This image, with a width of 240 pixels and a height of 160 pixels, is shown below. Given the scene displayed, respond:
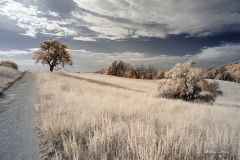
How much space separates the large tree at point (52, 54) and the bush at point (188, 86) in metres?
40.8

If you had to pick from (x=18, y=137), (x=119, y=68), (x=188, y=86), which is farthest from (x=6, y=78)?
(x=119, y=68)

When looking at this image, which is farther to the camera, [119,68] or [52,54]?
[119,68]

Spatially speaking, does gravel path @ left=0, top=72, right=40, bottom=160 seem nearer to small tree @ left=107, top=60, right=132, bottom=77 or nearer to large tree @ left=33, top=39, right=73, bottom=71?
large tree @ left=33, top=39, right=73, bottom=71

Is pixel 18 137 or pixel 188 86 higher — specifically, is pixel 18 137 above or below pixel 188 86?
below

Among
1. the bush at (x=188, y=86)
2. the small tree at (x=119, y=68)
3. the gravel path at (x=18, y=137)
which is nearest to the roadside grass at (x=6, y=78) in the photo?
the gravel path at (x=18, y=137)

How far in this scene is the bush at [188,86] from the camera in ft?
72.7

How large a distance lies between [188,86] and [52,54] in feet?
142

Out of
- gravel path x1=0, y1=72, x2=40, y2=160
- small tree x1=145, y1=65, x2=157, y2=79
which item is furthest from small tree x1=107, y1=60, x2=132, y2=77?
gravel path x1=0, y1=72, x2=40, y2=160

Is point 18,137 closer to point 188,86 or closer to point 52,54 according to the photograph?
Result: point 188,86

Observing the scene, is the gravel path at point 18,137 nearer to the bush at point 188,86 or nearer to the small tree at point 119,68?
the bush at point 188,86

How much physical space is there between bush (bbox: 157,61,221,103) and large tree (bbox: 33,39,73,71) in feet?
134

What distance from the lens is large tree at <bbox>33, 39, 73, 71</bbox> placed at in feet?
192

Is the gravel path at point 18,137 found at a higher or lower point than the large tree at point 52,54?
lower

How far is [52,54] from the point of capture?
58406mm
